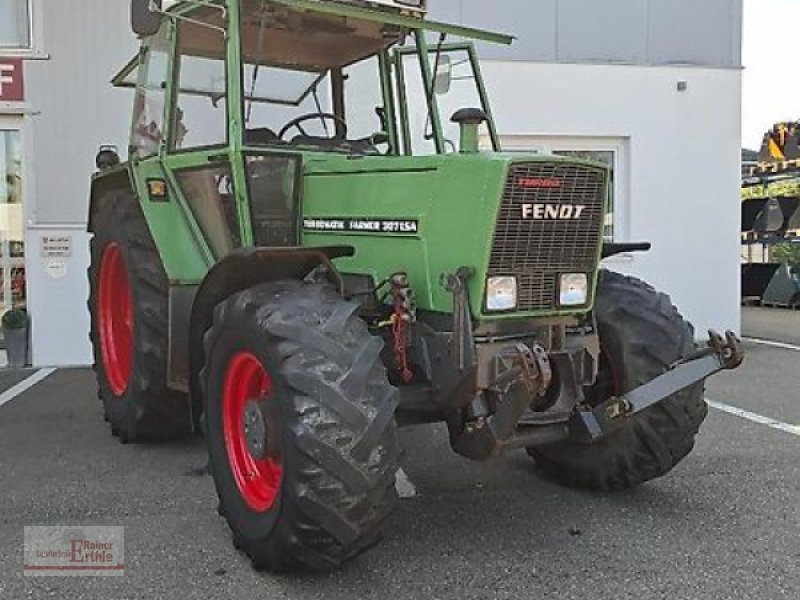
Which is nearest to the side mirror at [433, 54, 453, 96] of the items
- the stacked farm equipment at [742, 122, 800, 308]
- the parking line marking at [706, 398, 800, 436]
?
the parking line marking at [706, 398, 800, 436]

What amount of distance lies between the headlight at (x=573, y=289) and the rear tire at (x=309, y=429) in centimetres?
94

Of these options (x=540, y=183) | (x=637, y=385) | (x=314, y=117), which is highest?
(x=314, y=117)

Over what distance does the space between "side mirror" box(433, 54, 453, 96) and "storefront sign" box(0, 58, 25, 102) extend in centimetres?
555

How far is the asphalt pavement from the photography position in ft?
11.3

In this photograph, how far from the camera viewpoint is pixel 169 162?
185 inches

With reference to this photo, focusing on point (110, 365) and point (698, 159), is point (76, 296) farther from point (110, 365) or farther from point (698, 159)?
point (698, 159)

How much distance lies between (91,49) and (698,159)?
6575 millimetres

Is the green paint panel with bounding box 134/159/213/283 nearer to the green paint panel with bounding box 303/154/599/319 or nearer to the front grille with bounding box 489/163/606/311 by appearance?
the green paint panel with bounding box 303/154/599/319

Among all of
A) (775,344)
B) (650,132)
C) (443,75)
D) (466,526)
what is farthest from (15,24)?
(775,344)

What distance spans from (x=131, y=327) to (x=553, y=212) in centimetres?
299

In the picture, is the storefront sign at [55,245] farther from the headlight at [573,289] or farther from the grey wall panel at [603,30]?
the headlight at [573,289]

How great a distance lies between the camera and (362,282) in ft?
13.3

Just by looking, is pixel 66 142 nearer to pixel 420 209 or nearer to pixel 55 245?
pixel 55 245

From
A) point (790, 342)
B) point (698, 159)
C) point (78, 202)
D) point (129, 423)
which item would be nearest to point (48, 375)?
point (78, 202)
